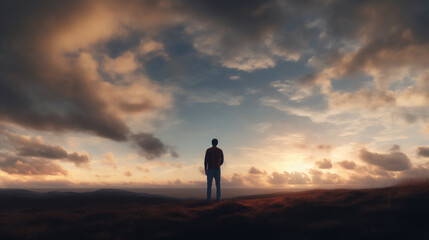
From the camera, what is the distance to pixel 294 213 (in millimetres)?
9586

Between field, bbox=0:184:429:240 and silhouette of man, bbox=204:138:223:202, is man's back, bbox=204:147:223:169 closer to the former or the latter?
silhouette of man, bbox=204:138:223:202

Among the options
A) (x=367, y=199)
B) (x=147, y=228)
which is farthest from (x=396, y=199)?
(x=147, y=228)

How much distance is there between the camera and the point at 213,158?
14250 millimetres

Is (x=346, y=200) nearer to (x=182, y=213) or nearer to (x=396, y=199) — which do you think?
(x=396, y=199)

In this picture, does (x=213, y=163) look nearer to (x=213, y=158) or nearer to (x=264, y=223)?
(x=213, y=158)

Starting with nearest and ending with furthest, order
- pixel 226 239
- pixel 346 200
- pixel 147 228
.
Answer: pixel 226 239 → pixel 147 228 → pixel 346 200

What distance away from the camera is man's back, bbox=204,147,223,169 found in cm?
1419

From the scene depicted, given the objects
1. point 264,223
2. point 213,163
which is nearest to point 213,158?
point 213,163

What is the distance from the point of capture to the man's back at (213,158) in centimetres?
1419

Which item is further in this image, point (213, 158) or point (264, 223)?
point (213, 158)

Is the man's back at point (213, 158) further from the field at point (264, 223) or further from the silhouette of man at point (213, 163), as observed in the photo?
the field at point (264, 223)

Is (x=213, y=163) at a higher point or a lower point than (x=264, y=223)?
higher

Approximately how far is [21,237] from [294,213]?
9.51m

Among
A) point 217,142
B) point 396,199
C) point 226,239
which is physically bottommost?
point 226,239
